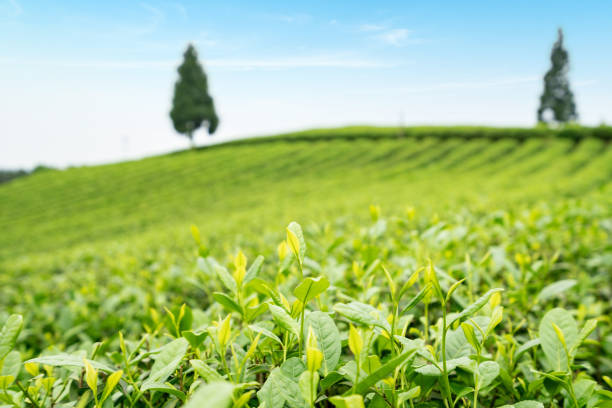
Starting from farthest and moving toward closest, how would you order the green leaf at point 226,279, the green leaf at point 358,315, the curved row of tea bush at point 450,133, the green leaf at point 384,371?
1. the curved row of tea bush at point 450,133
2. the green leaf at point 226,279
3. the green leaf at point 358,315
4. the green leaf at point 384,371

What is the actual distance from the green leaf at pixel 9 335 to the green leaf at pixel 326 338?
0.59 meters

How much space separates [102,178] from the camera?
25672 mm

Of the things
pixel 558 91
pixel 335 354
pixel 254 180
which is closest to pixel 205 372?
pixel 335 354

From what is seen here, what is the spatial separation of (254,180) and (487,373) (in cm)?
2262

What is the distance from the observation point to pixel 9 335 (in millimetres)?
799

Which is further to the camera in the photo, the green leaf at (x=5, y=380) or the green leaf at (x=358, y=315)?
the green leaf at (x=5, y=380)

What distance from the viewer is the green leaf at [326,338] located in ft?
2.45

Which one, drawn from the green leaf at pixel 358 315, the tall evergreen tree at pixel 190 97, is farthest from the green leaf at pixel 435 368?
the tall evergreen tree at pixel 190 97

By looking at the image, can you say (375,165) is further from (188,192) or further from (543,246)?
(543,246)

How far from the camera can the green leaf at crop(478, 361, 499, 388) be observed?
748 millimetres

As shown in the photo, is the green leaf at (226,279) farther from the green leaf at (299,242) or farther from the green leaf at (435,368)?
the green leaf at (435,368)

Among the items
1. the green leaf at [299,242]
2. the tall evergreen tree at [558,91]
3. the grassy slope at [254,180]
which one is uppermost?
the tall evergreen tree at [558,91]

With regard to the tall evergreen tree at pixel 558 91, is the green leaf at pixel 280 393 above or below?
below

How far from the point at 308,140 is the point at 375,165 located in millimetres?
11567
